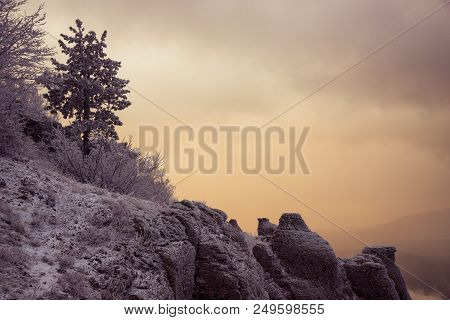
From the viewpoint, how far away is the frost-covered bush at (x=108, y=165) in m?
24.8

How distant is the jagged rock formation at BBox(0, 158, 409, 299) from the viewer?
11055mm

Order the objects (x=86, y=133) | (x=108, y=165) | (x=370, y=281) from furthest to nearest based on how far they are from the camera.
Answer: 1. (x=86, y=133)
2. (x=108, y=165)
3. (x=370, y=281)

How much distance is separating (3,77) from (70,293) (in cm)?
1190

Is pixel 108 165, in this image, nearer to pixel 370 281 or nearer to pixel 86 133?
pixel 86 133

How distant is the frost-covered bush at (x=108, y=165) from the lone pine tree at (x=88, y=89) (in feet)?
4.84

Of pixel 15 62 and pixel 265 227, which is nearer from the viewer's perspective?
pixel 15 62

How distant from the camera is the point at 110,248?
498 inches

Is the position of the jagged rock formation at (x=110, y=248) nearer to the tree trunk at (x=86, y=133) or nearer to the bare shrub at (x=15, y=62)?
the bare shrub at (x=15, y=62)

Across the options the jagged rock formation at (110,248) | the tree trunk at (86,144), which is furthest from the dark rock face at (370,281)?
the tree trunk at (86,144)

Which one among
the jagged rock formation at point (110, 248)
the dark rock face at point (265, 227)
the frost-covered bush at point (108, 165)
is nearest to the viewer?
the jagged rock formation at point (110, 248)

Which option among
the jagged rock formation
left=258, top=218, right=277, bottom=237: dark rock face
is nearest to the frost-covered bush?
the jagged rock formation

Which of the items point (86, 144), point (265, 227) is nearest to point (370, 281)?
point (265, 227)

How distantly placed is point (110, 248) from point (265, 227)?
24.3 meters
